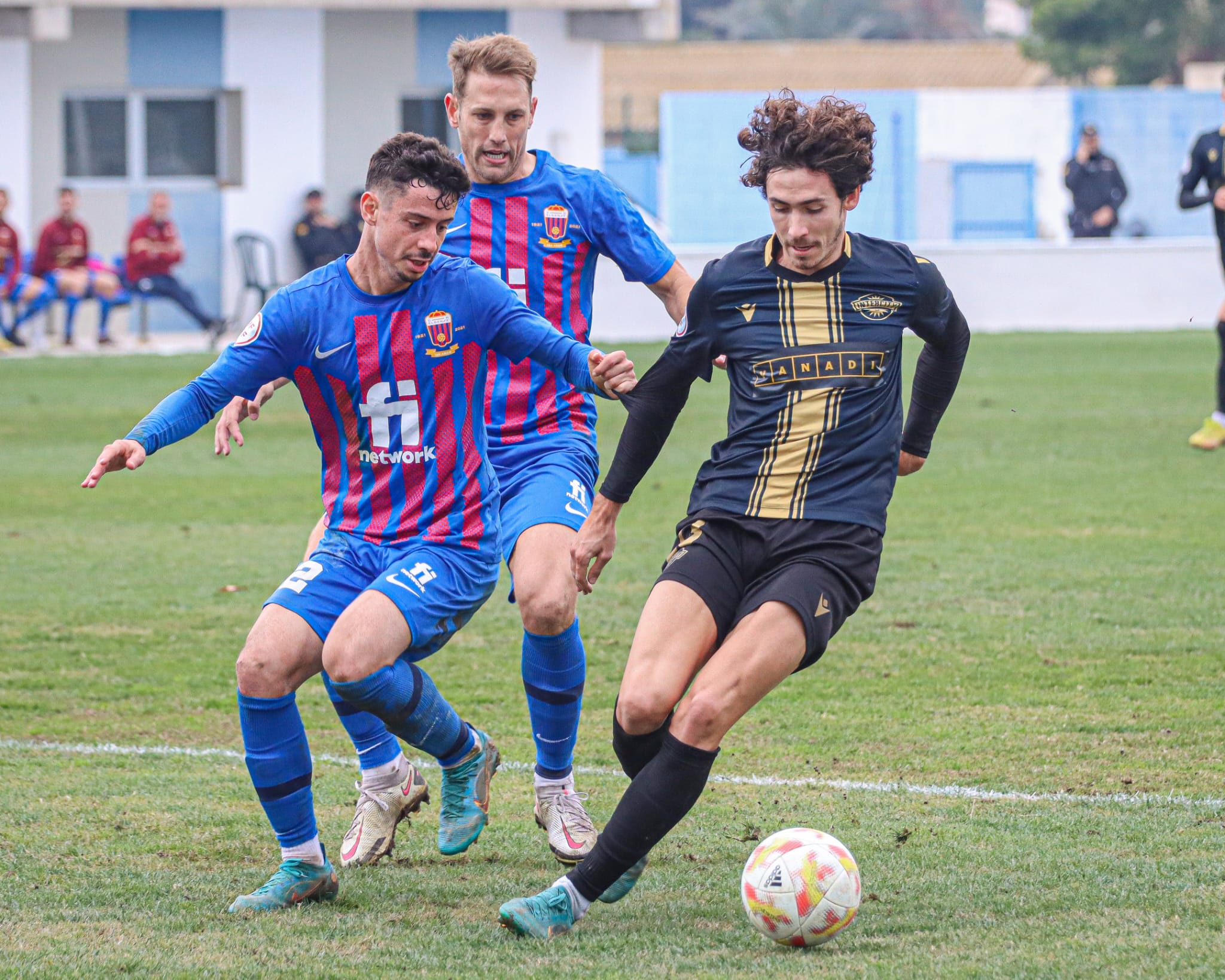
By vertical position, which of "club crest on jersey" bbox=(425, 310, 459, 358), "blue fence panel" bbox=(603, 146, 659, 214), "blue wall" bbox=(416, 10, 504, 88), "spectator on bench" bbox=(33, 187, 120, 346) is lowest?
"club crest on jersey" bbox=(425, 310, 459, 358)

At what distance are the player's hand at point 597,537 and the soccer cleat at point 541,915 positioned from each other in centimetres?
85

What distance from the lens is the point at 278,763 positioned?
444 cm

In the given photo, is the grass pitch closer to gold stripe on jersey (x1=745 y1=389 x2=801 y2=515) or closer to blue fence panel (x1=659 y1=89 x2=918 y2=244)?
gold stripe on jersey (x1=745 y1=389 x2=801 y2=515)

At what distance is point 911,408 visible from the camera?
5020mm

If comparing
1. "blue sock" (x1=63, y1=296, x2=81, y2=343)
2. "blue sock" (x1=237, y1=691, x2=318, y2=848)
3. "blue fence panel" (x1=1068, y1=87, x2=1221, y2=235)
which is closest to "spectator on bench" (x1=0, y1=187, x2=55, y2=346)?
"blue sock" (x1=63, y1=296, x2=81, y2=343)

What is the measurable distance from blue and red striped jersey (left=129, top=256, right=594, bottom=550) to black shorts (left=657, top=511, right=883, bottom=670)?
61cm

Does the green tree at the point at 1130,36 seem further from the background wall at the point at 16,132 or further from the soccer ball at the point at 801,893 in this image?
the soccer ball at the point at 801,893

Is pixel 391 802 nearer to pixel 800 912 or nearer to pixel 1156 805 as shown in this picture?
pixel 800 912

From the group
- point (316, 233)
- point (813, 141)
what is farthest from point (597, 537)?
point (316, 233)

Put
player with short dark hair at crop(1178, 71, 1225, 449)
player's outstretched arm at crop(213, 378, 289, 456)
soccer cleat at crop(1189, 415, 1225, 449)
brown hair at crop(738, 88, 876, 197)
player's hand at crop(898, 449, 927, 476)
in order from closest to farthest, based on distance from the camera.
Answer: brown hair at crop(738, 88, 876, 197)
player's outstretched arm at crop(213, 378, 289, 456)
player's hand at crop(898, 449, 927, 476)
player with short dark hair at crop(1178, 71, 1225, 449)
soccer cleat at crop(1189, 415, 1225, 449)

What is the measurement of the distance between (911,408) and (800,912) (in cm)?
165

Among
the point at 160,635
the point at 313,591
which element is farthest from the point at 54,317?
the point at 313,591

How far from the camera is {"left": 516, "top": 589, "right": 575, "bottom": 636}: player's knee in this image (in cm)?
499

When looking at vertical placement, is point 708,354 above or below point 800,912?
above
